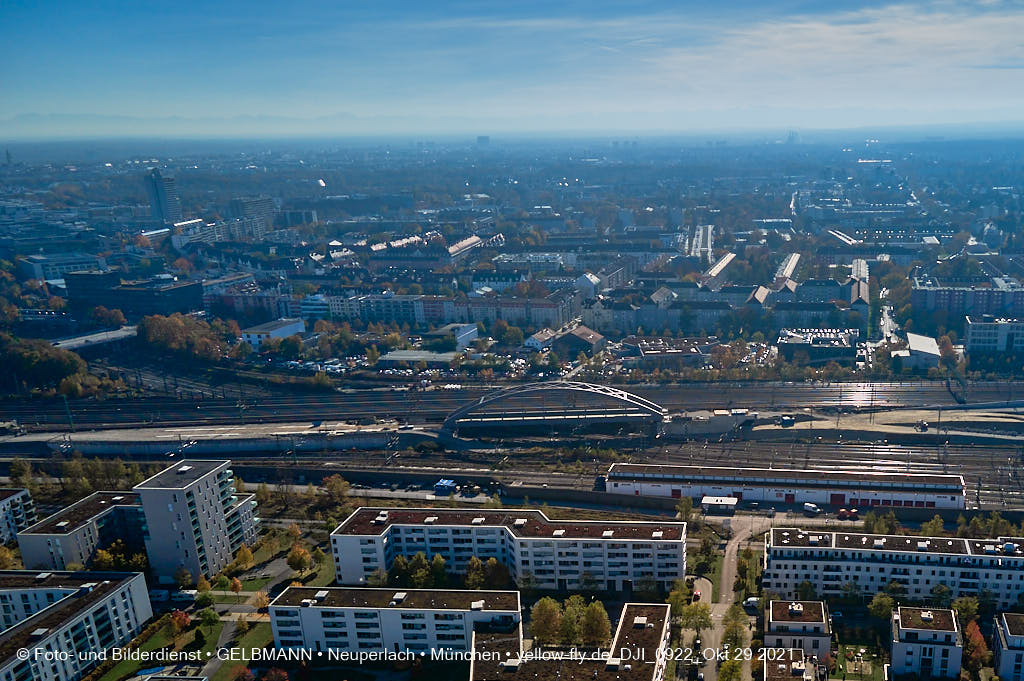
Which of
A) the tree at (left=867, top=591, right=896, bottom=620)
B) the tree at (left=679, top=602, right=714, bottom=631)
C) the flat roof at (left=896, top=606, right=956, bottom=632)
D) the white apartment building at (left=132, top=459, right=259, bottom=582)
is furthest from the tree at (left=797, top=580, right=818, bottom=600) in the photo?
the white apartment building at (left=132, top=459, right=259, bottom=582)

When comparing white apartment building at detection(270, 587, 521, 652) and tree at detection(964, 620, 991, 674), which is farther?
white apartment building at detection(270, 587, 521, 652)

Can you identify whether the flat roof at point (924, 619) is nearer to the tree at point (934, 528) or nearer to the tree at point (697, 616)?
the tree at point (697, 616)

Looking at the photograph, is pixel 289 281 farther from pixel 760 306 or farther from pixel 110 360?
pixel 760 306

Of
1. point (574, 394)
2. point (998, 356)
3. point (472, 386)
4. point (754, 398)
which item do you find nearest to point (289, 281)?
point (472, 386)

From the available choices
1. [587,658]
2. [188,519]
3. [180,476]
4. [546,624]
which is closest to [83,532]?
[180,476]

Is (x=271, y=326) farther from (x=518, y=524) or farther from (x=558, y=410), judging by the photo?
(x=518, y=524)

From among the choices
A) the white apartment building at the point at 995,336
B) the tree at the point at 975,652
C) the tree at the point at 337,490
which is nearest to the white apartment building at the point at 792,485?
the tree at the point at 975,652

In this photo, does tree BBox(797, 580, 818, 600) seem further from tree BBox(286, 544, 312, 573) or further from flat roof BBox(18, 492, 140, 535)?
flat roof BBox(18, 492, 140, 535)
